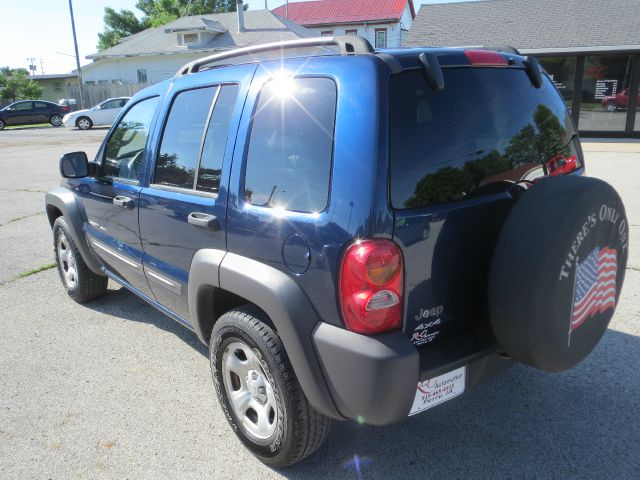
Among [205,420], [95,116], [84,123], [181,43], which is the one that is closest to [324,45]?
[205,420]

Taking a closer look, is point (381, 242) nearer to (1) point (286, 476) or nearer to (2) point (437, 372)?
(2) point (437, 372)

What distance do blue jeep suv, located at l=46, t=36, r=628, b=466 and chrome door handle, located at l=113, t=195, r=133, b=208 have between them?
27.0 inches

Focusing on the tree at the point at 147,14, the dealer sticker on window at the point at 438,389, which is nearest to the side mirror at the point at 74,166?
the dealer sticker on window at the point at 438,389

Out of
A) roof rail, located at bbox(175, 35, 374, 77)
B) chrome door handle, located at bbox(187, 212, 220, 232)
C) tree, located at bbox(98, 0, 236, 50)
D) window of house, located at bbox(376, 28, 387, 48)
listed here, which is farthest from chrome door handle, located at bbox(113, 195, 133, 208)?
tree, located at bbox(98, 0, 236, 50)

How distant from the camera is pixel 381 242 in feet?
6.30

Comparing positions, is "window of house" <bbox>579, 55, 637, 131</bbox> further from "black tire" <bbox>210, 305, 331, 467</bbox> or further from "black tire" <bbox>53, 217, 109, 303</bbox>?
"black tire" <bbox>210, 305, 331, 467</bbox>

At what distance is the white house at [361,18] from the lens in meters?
48.7

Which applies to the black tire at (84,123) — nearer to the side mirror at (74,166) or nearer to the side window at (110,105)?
the side window at (110,105)

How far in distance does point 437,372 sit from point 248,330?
83 cm

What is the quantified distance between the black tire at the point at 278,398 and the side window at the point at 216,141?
2.19ft

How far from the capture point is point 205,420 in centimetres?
286

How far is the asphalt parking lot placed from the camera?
246 cm

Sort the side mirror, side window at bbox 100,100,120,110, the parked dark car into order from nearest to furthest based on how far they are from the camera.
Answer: the side mirror → side window at bbox 100,100,120,110 → the parked dark car

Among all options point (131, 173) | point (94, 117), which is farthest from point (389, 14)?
point (131, 173)
